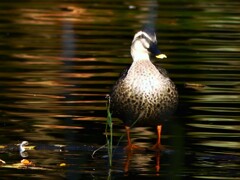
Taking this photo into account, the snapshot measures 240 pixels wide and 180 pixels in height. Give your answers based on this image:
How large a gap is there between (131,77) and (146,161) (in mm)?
1087

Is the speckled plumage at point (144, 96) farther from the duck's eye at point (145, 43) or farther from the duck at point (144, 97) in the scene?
A: the duck's eye at point (145, 43)

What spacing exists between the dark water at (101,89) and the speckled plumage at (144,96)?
0.27m

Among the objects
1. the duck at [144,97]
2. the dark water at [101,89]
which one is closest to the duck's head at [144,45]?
the duck at [144,97]

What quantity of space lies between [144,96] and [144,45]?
0.63m

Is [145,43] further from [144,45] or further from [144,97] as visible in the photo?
[144,97]

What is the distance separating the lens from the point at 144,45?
10000mm

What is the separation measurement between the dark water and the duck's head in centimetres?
43

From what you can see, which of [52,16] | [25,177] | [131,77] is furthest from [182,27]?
[25,177]

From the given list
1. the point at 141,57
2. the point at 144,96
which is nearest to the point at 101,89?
the point at 141,57

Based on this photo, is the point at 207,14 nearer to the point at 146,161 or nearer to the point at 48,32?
the point at 48,32

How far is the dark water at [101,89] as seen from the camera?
8297mm

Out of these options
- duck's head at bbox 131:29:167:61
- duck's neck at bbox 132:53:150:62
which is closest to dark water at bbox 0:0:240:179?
duck's head at bbox 131:29:167:61

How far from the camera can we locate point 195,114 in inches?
439

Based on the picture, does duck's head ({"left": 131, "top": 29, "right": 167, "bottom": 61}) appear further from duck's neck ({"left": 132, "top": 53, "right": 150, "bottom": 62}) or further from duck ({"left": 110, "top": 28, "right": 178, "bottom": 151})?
duck ({"left": 110, "top": 28, "right": 178, "bottom": 151})
